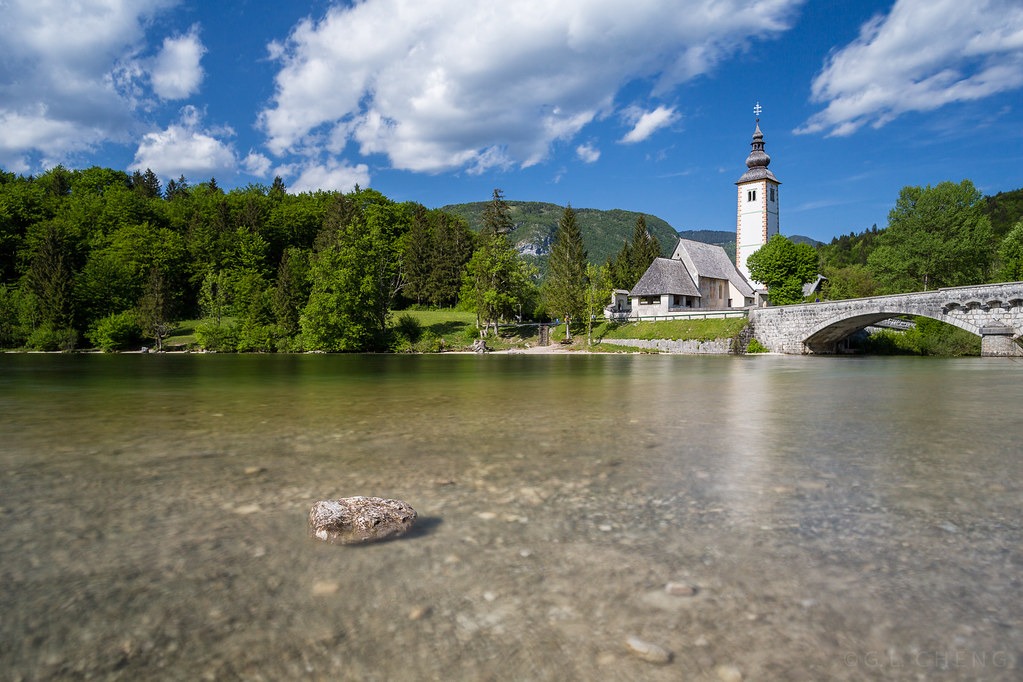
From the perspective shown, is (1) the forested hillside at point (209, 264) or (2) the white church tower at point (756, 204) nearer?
(1) the forested hillside at point (209, 264)

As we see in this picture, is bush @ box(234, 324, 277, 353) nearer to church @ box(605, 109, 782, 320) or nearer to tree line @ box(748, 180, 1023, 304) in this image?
church @ box(605, 109, 782, 320)

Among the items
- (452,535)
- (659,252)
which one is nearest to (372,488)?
(452,535)

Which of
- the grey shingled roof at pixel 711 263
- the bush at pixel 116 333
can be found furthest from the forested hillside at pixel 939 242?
the bush at pixel 116 333

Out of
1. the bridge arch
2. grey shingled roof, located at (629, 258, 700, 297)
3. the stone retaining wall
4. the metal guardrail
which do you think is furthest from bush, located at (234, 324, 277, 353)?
the bridge arch

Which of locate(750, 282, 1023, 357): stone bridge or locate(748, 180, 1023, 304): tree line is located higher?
locate(748, 180, 1023, 304): tree line

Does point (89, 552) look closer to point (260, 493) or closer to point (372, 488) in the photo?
point (260, 493)

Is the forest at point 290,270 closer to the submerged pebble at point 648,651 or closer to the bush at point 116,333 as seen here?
the bush at point 116,333

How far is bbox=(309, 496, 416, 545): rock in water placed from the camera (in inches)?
180

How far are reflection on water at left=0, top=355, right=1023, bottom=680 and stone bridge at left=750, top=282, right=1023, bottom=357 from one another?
1570 inches

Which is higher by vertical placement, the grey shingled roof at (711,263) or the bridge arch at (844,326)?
the grey shingled roof at (711,263)

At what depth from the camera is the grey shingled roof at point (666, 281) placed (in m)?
72.6

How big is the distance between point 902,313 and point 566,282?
31689 mm

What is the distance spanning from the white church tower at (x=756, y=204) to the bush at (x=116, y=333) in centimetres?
7787

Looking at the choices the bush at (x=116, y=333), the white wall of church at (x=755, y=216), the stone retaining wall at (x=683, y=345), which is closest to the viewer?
the stone retaining wall at (x=683, y=345)
